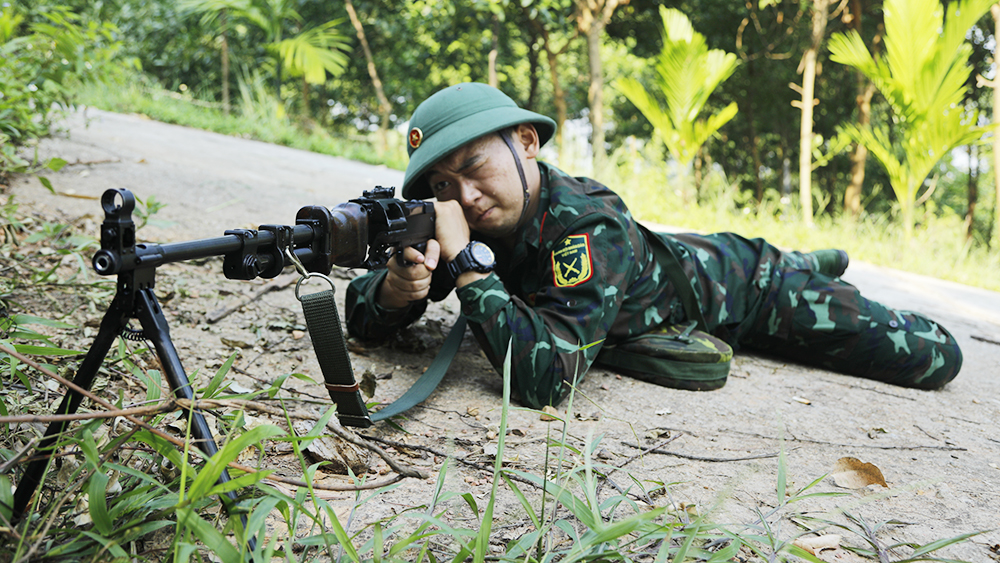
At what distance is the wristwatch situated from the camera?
76.5 inches

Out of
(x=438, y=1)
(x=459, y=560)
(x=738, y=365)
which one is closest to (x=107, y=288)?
(x=459, y=560)

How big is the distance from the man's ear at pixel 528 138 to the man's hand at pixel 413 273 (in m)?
Answer: 0.54

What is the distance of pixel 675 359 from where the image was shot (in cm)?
218

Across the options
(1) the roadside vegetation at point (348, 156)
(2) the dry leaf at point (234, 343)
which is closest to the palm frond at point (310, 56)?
(1) the roadside vegetation at point (348, 156)

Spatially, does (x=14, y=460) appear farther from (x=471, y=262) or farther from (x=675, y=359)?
(x=675, y=359)

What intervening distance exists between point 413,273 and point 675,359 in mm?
959

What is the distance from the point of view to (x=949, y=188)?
1964 cm

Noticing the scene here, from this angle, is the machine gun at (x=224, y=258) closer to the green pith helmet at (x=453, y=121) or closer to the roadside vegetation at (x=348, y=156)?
the roadside vegetation at (x=348, y=156)

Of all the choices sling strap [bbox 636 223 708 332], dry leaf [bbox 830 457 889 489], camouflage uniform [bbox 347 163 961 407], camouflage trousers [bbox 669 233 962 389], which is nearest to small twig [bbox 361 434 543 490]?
camouflage uniform [bbox 347 163 961 407]

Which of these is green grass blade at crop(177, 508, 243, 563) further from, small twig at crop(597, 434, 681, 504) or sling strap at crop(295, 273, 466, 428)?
small twig at crop(597, 434, 681, 504)

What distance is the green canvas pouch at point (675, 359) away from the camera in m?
2.18

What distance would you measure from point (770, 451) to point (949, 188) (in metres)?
22.5

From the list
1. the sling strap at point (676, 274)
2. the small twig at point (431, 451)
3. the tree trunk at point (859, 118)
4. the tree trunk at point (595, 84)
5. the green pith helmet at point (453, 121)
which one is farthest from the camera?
the tree trunk at point (859, 118)

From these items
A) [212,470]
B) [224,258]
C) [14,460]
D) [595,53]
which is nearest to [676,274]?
[224,258]
